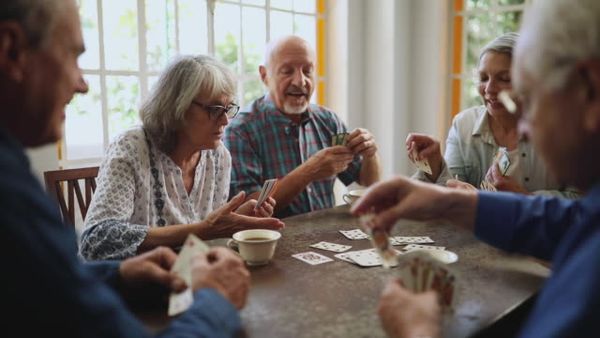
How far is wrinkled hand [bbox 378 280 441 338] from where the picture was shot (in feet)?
3.01

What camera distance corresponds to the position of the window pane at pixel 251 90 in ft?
11.8

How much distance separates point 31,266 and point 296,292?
0.63 metres

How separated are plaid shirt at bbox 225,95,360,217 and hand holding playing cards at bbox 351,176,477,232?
111 centimetres

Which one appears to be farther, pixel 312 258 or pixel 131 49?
pixel 131 49

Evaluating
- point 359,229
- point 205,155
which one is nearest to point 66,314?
point 359,229

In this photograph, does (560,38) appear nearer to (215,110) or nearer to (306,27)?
(215,110)

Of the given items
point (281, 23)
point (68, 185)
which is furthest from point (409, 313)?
point (281, 23)

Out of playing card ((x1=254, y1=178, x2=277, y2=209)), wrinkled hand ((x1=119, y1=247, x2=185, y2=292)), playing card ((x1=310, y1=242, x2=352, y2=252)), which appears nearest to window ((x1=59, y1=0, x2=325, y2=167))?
playing card ((x1=254, y1=178, x2=277, y2=209))

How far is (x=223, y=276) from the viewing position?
1.05 metres

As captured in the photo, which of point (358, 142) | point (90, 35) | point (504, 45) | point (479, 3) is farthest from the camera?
point (479, 3)

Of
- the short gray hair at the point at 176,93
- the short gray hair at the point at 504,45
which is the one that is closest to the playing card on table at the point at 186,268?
the short gray hair at the point at 176,93

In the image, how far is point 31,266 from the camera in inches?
28.0

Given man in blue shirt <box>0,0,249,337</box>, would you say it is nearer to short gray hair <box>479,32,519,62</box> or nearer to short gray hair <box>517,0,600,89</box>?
short gray hair <box>517,0,600,89</box>

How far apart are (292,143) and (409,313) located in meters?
1.72
